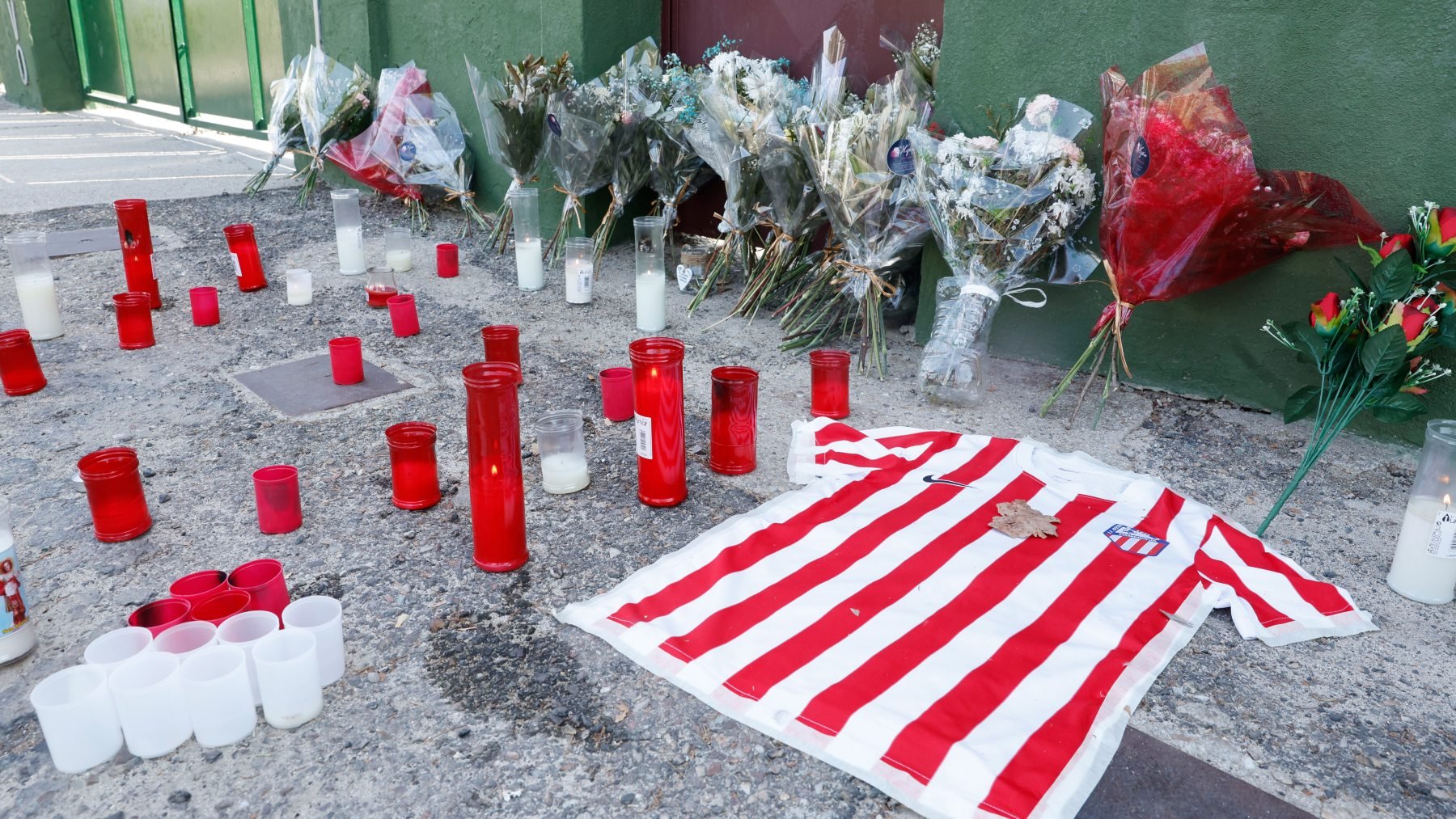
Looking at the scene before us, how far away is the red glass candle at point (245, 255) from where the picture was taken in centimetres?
491

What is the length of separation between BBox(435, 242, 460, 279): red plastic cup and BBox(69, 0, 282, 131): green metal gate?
16.7 ft

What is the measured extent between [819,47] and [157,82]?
9727 mm

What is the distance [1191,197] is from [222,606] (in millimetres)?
3106

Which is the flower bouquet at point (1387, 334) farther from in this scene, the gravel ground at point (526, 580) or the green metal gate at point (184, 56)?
the green metal gate at point (184, 56)

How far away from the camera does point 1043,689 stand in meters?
2.13

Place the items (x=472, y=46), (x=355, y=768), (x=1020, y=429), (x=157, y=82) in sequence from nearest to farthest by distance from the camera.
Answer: (x=355, y=768) → (x=1020, y=429) → (x=472, y=46) → (x=157, y=82)

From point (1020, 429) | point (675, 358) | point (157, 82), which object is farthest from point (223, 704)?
point (157, 82)

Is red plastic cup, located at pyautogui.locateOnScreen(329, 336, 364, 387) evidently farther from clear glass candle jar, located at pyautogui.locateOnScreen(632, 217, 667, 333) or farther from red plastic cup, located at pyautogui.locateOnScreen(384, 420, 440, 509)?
clear glass candle jar, located at pyautogui.locateOnScreen(632, 217, 667, 333)

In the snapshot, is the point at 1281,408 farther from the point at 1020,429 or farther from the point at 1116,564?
the point at 1116,564

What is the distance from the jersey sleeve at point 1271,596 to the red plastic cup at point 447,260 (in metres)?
4.09

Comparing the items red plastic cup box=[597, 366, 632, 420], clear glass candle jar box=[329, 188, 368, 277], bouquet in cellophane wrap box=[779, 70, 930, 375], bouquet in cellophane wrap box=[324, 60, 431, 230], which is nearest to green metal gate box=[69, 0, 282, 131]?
bouquet in cellophane wrap box=[324, 60, 431, 230]

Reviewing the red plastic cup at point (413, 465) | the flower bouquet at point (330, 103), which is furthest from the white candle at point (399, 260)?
the red plastic cup at point (413, 465)

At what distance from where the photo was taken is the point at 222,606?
7.06ft

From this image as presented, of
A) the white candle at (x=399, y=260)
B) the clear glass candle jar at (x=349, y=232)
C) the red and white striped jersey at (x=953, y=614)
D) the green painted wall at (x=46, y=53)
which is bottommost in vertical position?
the red and white striped jersey at (x=953, y=614)
